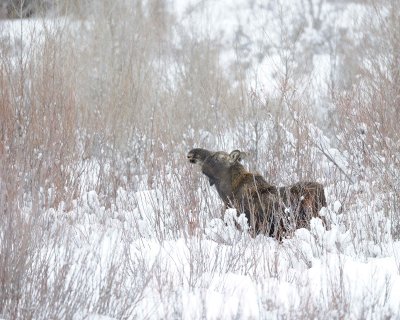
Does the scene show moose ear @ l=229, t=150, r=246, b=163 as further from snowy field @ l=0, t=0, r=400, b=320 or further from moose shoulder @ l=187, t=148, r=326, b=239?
snowy field @ l=0, t=0, r=400, b=320

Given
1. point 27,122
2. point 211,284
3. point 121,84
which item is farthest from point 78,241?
point 121,84

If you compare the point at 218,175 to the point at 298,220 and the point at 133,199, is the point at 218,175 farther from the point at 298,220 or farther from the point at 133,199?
the point at 133,199

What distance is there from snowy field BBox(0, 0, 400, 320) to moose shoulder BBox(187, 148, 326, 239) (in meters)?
0.21

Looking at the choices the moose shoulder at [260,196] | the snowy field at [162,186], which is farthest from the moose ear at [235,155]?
the snowy field at [162,186]

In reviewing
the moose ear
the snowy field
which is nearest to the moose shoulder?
the moose ear

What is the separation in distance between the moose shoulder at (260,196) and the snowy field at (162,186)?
0.21m

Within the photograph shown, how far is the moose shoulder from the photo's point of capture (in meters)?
6.26

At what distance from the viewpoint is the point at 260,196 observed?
21.7 feet

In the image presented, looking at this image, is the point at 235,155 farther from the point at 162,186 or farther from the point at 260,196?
the point at 162,186

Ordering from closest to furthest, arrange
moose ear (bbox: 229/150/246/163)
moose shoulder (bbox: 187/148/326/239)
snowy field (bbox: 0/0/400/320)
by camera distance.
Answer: snowy field (bbox: 0/0/400/320), moose shoulder (bbox: 187/148/326/239), moose ear (bbox: 229/150/246/163)

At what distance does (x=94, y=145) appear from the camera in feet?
35.8

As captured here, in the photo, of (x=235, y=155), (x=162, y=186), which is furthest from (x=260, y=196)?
(x=162, y=186)

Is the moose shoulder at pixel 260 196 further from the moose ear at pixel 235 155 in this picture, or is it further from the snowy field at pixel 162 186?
the snowy field at pixel 162 186

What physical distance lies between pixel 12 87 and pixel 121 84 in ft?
11.8
